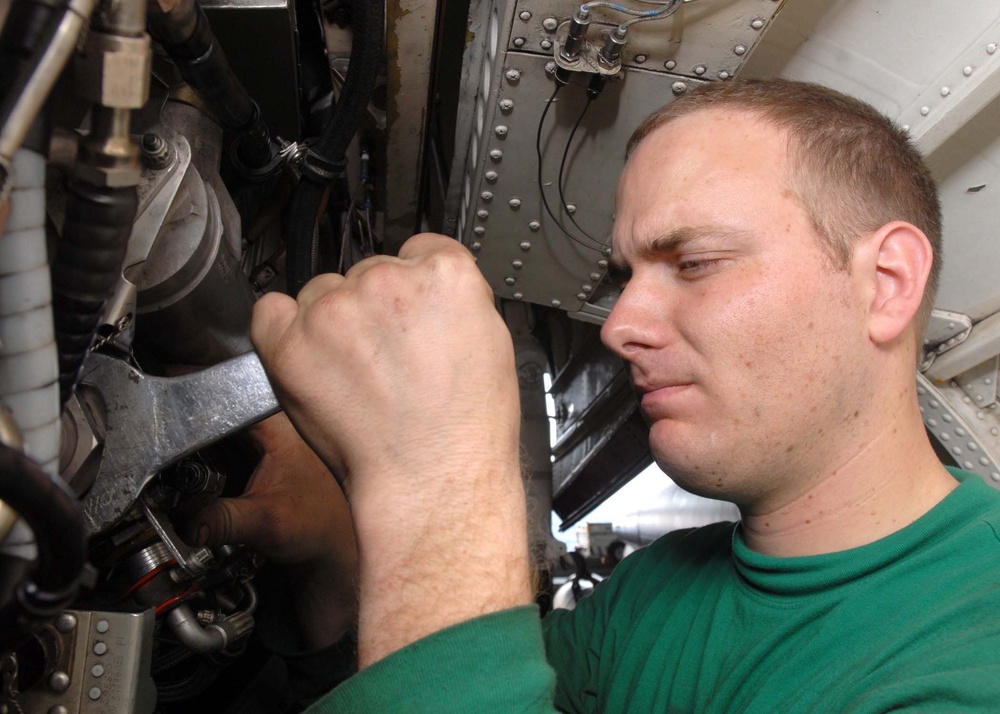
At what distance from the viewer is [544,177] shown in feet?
5.24

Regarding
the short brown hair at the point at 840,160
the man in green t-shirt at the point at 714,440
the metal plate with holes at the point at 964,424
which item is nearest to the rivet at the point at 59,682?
the man in green t-shirt at the point at 714,440

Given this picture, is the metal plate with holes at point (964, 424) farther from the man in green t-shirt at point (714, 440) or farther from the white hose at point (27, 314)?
the white hose at point (27, 314)

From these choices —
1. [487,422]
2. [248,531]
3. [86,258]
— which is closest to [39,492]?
[86,258]

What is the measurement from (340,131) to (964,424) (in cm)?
188

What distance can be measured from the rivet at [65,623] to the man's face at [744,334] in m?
0.79

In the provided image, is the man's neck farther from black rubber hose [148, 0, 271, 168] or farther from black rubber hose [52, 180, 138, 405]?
black rubber hose [148, 0, 271, 168]

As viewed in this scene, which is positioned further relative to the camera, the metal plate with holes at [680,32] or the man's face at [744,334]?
the metal plate with holes at [680,32]

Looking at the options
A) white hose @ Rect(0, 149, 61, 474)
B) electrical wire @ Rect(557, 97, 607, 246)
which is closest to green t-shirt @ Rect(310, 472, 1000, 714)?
white hose @ Rect(0, 149, 61, 474)

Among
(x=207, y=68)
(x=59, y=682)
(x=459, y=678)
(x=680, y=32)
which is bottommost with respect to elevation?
(x=59, y=682)

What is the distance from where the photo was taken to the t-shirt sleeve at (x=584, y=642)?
123 centimetres

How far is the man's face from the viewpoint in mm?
953

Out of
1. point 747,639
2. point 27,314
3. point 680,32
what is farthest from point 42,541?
point 680,32

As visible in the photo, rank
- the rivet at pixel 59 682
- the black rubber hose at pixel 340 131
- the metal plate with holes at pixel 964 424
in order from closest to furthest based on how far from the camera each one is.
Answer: the rivet at pixel 59 682
the black rubber hose at pixel 340 131
the metal plate with holes at pixel 964 424

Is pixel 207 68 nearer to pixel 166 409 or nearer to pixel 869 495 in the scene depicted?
pixel 166 409
